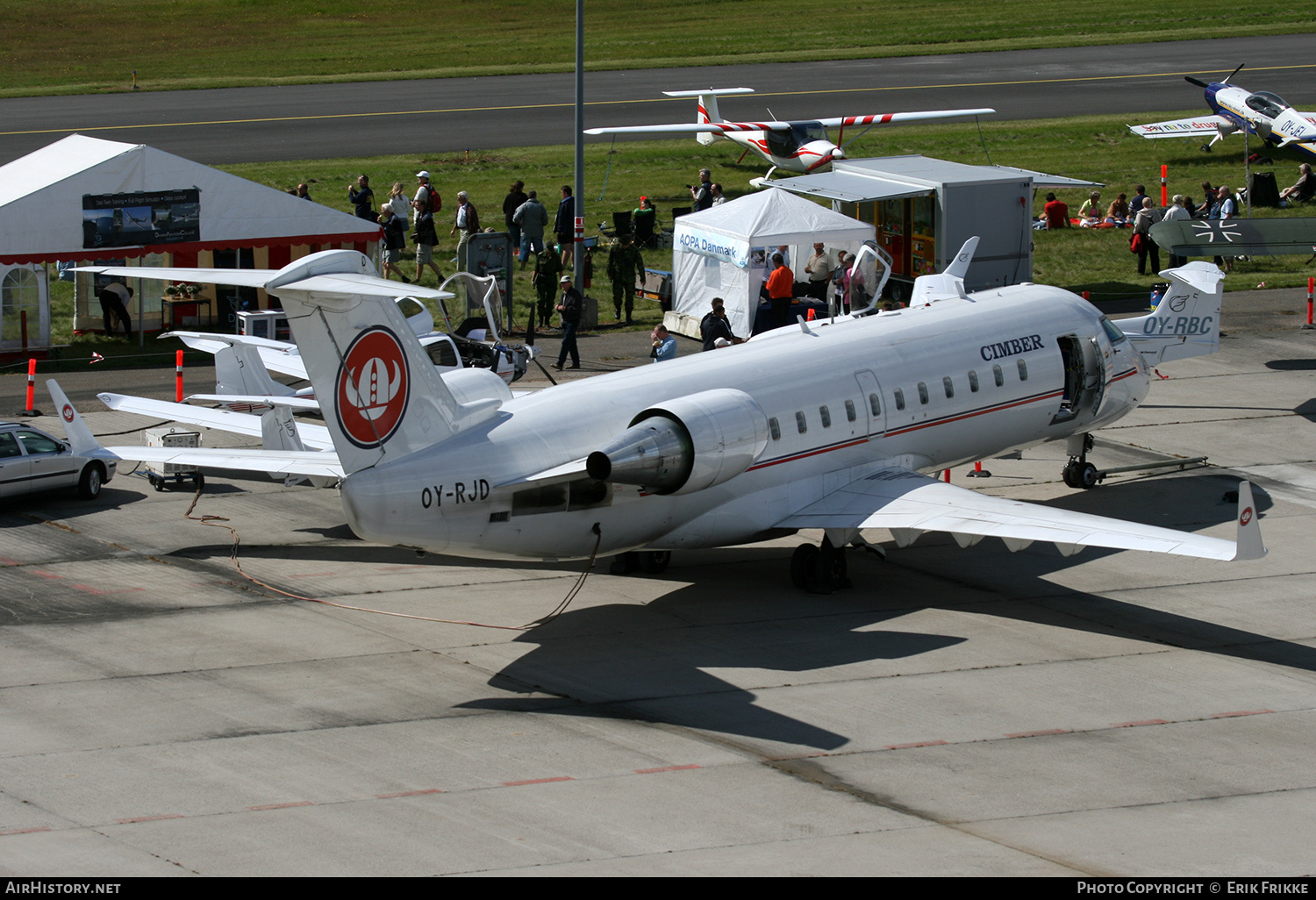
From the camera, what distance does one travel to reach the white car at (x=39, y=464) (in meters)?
23.7

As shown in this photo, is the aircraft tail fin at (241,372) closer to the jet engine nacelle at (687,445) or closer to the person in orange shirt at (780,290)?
the jet engine nacelle at (687,445)

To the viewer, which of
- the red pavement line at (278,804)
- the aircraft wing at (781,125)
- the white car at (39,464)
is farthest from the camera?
the aircraft wing at (781,125)

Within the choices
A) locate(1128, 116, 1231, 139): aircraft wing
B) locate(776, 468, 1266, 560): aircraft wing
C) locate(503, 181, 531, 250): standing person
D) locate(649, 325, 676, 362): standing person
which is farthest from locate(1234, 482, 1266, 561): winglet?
locate(1128, 116, 1231, 139): aircraft wing

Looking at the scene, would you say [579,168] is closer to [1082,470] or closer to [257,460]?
[1082,470]

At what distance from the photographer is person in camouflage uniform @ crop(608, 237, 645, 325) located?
37688mm

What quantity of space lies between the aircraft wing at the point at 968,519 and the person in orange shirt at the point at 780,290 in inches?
506

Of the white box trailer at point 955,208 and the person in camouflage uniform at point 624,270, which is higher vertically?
the white box trailer at point 955,208

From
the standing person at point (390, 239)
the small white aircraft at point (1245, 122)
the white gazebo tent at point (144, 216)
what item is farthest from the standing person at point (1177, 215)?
the white gazebo tent at point (144, 216)

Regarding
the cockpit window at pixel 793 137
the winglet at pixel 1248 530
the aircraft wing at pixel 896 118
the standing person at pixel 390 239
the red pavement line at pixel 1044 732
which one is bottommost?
the red pavement line at pixel 1044 732

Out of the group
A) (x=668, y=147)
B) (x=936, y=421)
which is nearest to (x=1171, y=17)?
(x=668, y=147)

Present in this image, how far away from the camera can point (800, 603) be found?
20.4m

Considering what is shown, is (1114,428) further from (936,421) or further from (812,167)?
(812,167)

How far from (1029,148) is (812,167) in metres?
13.2

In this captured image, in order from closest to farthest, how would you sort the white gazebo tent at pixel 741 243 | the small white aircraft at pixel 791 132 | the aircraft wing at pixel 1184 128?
the white gazebo tent at pixel 741 243 < the small white aircraft at pixel 791 132 < the aircraft wing at pixel 1184 128
